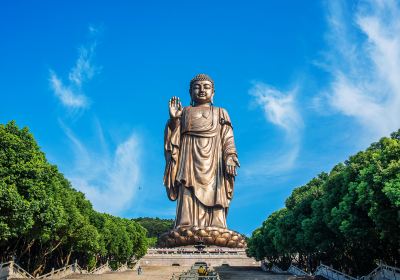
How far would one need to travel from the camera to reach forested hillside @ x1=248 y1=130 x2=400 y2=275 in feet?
54.5

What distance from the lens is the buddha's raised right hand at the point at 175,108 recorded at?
50562 mm

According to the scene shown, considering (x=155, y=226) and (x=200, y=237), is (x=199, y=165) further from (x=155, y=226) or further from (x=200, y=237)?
(x=155, y=226)

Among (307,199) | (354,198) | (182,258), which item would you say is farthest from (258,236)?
(354,198)

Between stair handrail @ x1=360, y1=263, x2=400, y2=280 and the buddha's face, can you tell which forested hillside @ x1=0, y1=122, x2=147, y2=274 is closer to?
stair handrail @ x1=360, y1=263, x2=400, y2=280

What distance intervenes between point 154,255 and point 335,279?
2313 centimetres

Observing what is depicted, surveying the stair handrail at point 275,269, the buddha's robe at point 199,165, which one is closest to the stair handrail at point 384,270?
the stair handrail at point 275,269

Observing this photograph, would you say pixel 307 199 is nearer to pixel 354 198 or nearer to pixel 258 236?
pixel 354 198

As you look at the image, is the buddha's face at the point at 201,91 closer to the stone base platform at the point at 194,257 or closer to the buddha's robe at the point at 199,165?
the buddha's robe at the point at 199,165

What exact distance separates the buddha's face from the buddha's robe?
1.13 m

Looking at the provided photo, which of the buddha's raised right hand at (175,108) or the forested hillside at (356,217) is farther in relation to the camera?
the buddha's raised right hand at (175,108)

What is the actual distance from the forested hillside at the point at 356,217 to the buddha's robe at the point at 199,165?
15179 mm

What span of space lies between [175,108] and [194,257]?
53.0 feet

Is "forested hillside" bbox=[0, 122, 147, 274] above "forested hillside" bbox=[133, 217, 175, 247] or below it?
below

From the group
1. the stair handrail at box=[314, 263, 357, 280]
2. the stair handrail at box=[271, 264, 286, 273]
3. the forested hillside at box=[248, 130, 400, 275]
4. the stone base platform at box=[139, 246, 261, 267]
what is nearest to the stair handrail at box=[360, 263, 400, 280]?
the forested hillside at box=[248, 130, 400, 275]
